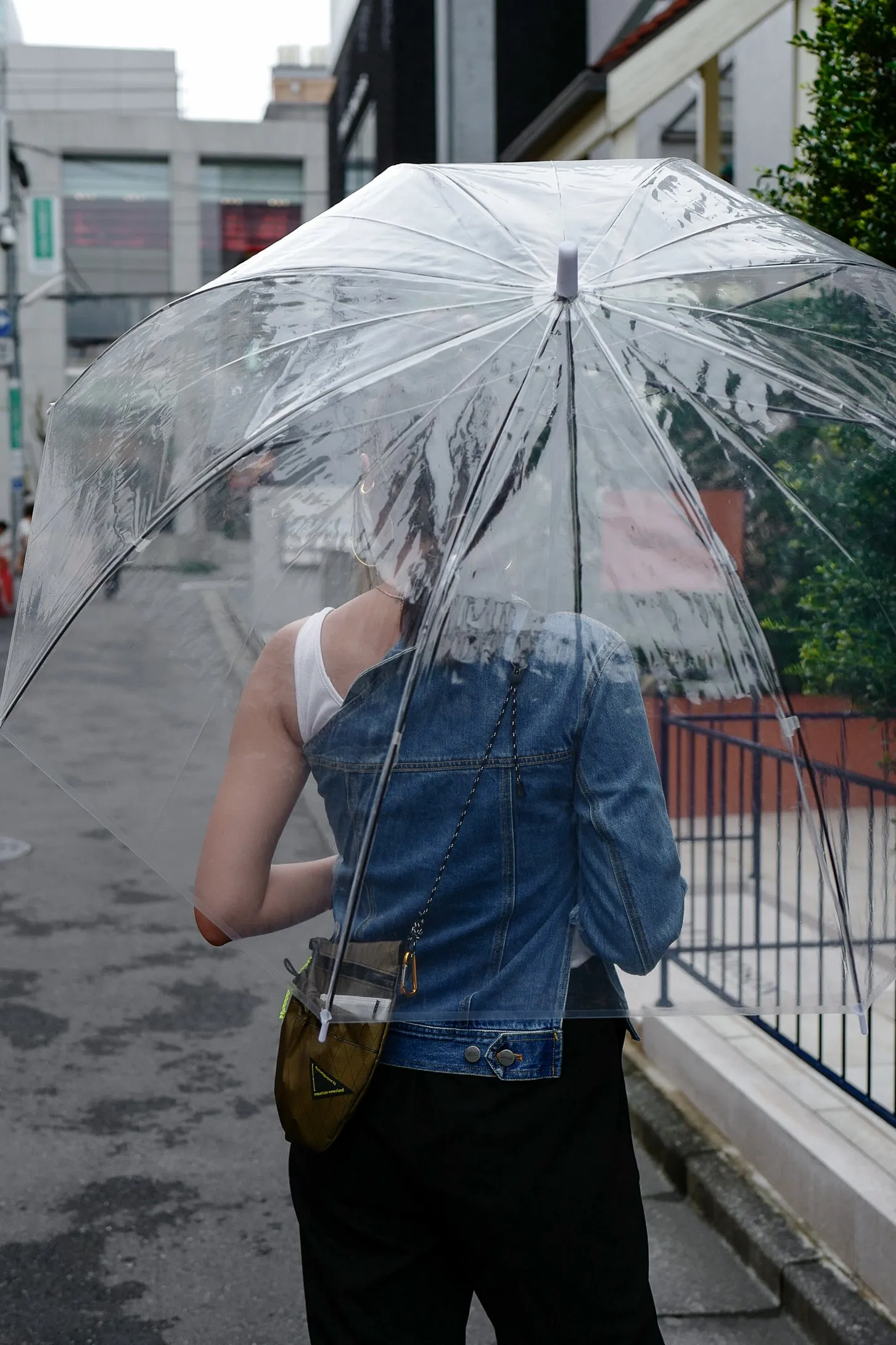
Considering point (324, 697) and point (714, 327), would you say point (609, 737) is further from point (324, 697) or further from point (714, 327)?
point (714, 327)

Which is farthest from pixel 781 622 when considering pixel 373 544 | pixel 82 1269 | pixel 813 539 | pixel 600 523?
pixel 82 1269

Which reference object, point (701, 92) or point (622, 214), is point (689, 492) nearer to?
point (622, 214)

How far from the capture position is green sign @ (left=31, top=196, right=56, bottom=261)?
28766 millimetres

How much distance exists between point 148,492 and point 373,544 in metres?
0.35

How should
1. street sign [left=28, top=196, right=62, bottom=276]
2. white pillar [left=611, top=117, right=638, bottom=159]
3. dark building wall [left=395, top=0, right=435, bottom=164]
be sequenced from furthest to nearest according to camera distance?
street sign [left=28, top=196, right=62, bottom=276] → dark building wall [left=395, top=0, right=435, bottom=164] → white pillar [left=611, top=117, right=638, bottom=159]

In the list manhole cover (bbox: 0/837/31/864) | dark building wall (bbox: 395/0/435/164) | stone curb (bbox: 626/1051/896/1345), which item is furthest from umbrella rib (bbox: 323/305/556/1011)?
dark building wall (bbox: 395/0/435/164)

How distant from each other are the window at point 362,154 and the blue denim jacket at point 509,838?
2070cm

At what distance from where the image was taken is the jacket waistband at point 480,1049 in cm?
186

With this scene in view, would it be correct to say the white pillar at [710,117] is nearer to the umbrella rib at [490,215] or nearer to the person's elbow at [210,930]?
the umbrella rib at [490,215]

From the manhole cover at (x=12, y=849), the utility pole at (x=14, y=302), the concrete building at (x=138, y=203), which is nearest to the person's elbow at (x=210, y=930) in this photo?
the manhole cover at (x=12, y=849)

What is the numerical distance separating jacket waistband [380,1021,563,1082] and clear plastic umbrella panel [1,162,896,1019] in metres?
0.07

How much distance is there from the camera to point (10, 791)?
9.72 m

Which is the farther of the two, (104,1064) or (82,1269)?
(104,1064)

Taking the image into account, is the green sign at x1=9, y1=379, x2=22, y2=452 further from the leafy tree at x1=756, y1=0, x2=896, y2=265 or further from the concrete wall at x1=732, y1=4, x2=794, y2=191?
the leafy tree at x1=756, y1=0, x2=896, y2=265
